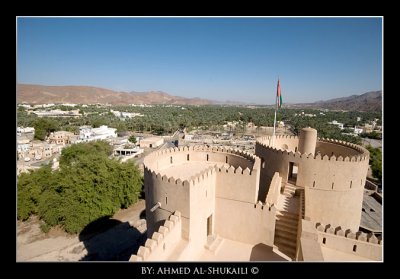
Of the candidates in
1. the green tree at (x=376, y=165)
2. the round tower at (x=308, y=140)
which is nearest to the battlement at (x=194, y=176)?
the round tower at (x=308, y=140)

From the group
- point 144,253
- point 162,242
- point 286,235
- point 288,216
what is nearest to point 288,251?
point 286,235

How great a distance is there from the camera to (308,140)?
17.0m

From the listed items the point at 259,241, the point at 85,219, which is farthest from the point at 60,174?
the point at 259,241

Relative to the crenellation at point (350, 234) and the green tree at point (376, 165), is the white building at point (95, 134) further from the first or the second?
the green tree at point (376, 165)

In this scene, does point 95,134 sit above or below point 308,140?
above

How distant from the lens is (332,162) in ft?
41.9

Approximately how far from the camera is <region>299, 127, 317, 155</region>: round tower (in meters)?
16.9

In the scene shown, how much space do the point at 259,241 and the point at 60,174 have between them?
Result: 73.4 feet

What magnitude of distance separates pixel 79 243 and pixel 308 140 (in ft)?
69.1

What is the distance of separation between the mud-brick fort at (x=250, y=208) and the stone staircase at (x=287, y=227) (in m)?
0.04

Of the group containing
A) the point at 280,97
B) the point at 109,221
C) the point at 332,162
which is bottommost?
the point at 109,221
